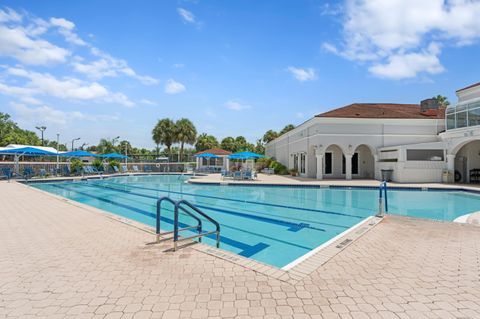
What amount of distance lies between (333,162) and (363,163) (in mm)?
2526

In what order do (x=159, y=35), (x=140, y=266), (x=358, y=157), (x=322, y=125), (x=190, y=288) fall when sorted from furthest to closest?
1. (x=358, y=157)
2. (x=322, y=125)
3. (x=159, y=35)
4. (x=140, y=266)
5. (x=190, y=288)

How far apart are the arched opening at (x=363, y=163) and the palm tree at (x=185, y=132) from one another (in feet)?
79.7

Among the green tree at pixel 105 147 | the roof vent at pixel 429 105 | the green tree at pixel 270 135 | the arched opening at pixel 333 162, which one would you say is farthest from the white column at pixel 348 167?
the green tree at pixel 105 147

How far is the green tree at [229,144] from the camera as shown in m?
54.5

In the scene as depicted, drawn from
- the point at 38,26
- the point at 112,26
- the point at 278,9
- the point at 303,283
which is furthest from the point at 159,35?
the point at 303,283

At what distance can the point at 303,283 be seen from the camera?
317 cm

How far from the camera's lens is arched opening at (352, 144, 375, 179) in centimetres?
2153

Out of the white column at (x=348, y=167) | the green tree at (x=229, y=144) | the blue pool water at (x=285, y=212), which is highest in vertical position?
the green tree at (x=229, y=144)

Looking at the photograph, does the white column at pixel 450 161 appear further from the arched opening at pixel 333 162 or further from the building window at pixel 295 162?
the building window at pixel 295 162

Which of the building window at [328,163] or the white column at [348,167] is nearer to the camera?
the white column at [348,167]

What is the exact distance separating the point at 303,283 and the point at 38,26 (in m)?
12.1

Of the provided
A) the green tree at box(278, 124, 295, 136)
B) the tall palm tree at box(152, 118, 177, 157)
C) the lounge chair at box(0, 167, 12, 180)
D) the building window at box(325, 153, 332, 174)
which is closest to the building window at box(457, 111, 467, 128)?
the building window at box(325, 153, 332, 174)

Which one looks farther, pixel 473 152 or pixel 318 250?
pixel 473 152

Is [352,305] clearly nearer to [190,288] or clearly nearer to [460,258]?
[190,288]
